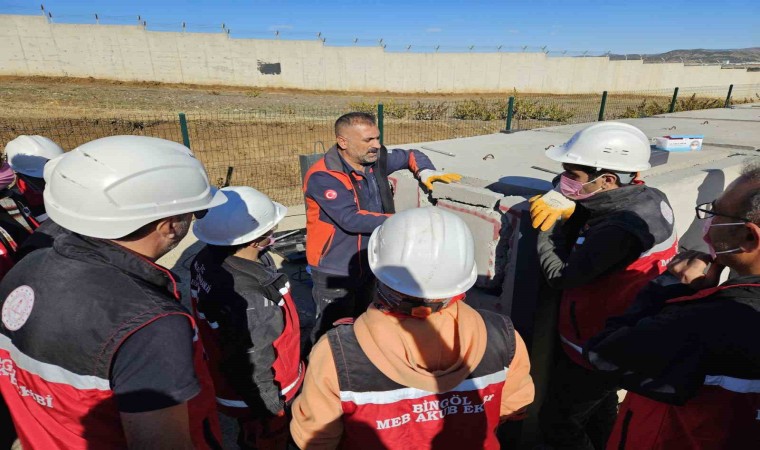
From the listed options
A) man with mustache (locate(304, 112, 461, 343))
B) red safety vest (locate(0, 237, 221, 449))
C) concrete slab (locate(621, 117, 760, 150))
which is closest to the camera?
red safety vest (locate(0, 237, 221, 449))

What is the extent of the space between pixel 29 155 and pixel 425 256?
3.99 metres

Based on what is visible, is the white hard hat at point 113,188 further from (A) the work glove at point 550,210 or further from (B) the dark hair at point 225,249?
(A) the work glove at point 550,210

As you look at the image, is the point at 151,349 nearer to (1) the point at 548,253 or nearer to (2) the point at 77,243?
(2) the point at 77,243

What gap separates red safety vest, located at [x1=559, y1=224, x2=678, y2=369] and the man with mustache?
135cm

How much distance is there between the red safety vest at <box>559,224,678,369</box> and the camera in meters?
2.28

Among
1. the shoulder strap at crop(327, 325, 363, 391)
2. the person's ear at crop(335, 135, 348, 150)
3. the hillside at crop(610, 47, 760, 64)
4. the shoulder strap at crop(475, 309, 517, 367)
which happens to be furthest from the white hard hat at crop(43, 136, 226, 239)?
the hillside at crop(610, 47, 760, 64)

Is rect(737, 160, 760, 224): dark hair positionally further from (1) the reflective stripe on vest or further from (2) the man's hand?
(1) the reflective stripe on vest

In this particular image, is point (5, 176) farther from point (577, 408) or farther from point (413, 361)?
point (577, 408)

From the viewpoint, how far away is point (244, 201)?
2393 mm

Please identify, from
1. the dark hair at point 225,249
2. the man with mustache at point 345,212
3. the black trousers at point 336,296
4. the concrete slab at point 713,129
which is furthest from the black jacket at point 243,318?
the concrete slab at point 713,129

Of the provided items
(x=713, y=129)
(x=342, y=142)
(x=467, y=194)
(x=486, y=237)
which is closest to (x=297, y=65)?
(x=713, y=129)

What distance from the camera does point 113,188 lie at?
143 cm

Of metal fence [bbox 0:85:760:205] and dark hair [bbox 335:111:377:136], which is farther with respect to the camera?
metal fence [bbox 0:85:760:205]

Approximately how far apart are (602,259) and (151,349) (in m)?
2.02
